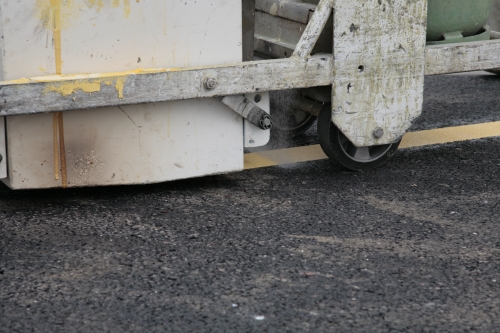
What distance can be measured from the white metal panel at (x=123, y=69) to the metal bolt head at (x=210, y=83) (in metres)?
0.13

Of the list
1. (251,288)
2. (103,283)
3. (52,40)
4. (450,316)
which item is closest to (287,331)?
(251,288)

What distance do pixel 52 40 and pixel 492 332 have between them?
2101 millimetres

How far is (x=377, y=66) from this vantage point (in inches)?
157

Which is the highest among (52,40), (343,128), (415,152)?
(52,40)

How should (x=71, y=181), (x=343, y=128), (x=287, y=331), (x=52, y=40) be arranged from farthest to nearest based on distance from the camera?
(x=343, y=128), (x=71, y=181), (x=52, y=40), (x=287, y=331)

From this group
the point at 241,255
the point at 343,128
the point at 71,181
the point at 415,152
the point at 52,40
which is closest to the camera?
the point at 241,255

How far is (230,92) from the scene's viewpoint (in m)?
3.68

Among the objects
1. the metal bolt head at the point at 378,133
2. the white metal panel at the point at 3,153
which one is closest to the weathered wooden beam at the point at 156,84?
the white metal panel at the point at 3,153

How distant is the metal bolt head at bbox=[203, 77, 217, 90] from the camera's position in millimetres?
3596

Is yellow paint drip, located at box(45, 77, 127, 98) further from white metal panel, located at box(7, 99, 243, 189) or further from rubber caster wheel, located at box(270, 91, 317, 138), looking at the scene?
rubber caster wheel, located at box(270, 91, 317, 138)

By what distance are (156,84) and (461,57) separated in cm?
170

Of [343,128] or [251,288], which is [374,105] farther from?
[251,288]

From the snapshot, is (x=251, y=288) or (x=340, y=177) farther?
(x=340, y=177)

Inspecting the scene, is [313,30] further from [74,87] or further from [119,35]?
[74,87]
